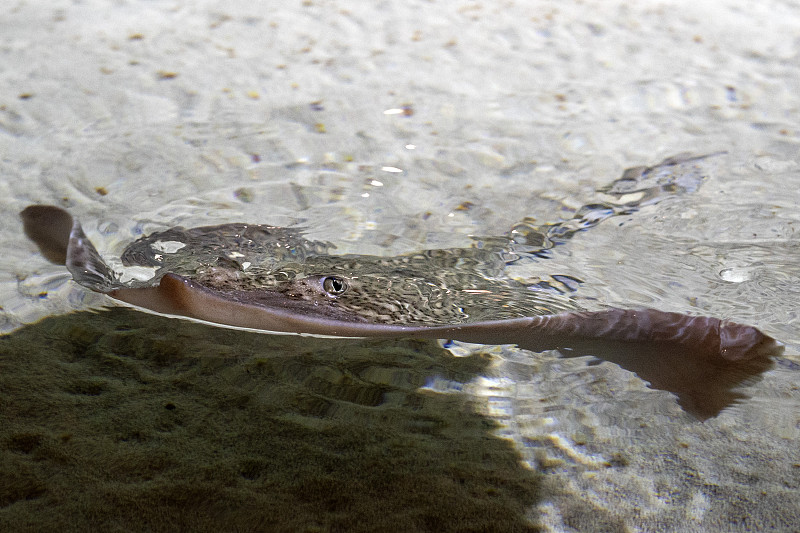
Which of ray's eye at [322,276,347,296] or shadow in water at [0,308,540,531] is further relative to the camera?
ray's eye at [322,276,347,296]

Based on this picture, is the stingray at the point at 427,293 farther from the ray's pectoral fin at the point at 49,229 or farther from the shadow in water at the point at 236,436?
the shadow in water at the point at 236,436

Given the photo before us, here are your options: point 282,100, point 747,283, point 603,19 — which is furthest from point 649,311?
point 603,19

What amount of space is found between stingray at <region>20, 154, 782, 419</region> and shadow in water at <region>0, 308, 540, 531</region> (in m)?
0.18

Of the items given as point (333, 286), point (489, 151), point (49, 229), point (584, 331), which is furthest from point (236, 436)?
point (489, 151)

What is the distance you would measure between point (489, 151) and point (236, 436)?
7.45 ft

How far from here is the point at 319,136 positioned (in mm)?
3625

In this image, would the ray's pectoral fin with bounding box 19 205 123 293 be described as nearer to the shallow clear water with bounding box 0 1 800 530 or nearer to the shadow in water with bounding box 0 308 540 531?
the shallow clear water with bounding box 0 1 800 530

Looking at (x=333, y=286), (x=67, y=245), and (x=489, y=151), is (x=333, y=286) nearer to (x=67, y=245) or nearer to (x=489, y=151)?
(x=67, y=245)

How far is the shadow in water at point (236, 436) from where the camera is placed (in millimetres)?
1520

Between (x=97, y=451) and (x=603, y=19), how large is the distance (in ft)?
15.3

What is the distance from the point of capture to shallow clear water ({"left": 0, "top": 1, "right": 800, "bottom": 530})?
1.97 m

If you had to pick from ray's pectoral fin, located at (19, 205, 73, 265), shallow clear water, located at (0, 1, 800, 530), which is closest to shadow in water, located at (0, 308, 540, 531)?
shallow clear water, located at (0, 1, 800, 530)

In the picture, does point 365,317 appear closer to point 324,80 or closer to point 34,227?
point 34,227

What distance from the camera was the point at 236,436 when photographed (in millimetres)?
1779
